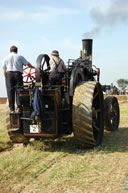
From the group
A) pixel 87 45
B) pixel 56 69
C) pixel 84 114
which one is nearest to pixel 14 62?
pixel 56 69

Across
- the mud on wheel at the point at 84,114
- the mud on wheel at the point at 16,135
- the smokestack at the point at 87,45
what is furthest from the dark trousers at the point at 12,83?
the smokestack at the point at 87,45

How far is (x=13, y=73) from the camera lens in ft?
17.5

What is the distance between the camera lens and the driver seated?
Answer: 561 centimetres

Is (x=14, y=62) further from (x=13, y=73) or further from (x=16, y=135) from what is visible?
(x=16, y=135)

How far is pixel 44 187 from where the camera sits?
338 cm

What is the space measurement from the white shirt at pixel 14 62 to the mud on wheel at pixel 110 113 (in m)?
3.12

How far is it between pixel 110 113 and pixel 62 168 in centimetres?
377

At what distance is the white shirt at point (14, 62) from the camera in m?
5.35

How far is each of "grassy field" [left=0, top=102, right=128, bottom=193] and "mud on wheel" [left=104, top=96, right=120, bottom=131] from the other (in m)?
1.54

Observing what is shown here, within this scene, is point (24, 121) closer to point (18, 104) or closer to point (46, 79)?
point (18, 104)

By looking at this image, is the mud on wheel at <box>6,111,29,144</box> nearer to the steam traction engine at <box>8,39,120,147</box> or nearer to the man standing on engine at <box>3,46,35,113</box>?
the steam traction engine at <box>8,39,120,147</box>

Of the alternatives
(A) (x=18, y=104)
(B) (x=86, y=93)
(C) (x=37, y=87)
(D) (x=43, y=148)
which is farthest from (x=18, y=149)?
(B) (x=86, y=93)

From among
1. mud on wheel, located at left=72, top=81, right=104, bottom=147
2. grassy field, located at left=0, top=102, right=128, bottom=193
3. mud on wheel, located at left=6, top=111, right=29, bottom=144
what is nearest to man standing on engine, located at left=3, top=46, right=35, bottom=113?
mud on wheel, located at left=6, top=111, right=29, bottom=144

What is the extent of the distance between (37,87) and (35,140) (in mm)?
1808
